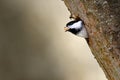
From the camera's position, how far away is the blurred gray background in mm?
3352

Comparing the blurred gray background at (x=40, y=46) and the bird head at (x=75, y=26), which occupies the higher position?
the bird head at (x=75, y=26)

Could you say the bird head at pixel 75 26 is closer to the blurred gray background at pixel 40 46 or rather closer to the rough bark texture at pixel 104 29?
the rough bark texture at pixel 104 29

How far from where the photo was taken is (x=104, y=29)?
0.56 m

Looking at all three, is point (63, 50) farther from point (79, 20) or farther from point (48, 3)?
point (79, 20)

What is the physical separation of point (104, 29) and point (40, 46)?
2.88 m

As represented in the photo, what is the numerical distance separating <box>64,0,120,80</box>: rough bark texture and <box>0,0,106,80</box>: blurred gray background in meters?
2.70

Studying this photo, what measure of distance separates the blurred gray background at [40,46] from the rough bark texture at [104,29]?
Result: 106 inches

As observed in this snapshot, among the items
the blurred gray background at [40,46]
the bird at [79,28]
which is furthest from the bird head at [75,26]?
the blurred gray background at [40,46]

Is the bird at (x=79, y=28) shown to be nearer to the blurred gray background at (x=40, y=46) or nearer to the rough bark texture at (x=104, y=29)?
the rough bark texture at (x=104, y=29)

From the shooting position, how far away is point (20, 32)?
346 cm

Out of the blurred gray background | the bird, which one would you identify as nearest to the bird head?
the bird

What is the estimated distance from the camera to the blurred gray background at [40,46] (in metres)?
3.35

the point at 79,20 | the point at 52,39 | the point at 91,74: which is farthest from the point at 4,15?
the point at 79,20

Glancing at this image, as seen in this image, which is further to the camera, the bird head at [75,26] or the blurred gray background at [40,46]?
the blurred gray background at [40,46]
